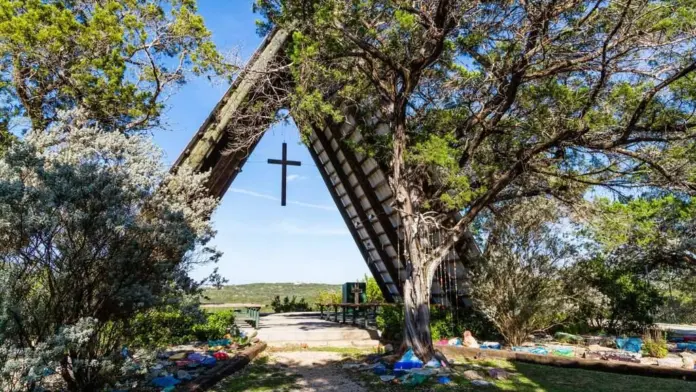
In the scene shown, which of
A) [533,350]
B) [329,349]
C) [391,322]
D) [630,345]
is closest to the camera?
[533,350]

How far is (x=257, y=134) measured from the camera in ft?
28.0

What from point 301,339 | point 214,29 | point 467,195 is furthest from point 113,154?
point 301,339

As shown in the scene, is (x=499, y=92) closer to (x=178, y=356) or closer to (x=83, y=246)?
(x=83, y=246)

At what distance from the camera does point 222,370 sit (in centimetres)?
645

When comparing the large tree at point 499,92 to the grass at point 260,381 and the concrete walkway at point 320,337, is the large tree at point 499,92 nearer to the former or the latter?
the grass at point 260,381

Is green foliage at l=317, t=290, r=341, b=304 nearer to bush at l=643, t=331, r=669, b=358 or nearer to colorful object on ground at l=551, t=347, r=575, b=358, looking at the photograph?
colorful object on ground at l=551, t=347, r=575, b=358

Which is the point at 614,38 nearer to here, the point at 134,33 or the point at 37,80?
the point at 134,33

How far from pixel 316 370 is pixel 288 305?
13.5 meters

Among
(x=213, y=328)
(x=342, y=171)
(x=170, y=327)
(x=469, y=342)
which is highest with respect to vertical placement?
(x=342, y=171)

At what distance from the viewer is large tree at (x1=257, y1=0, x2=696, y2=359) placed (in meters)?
6.18

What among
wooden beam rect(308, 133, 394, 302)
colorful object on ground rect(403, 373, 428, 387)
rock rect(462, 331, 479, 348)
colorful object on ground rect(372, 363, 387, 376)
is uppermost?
wooden beam rect(308, 133, 394, 302)

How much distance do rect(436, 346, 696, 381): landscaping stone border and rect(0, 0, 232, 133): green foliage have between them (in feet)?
24.3

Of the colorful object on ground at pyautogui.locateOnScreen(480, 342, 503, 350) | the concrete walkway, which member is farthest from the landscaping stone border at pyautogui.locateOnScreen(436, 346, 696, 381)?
the concrete walkway

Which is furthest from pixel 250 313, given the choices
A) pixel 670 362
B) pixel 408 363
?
pixel 670 362
